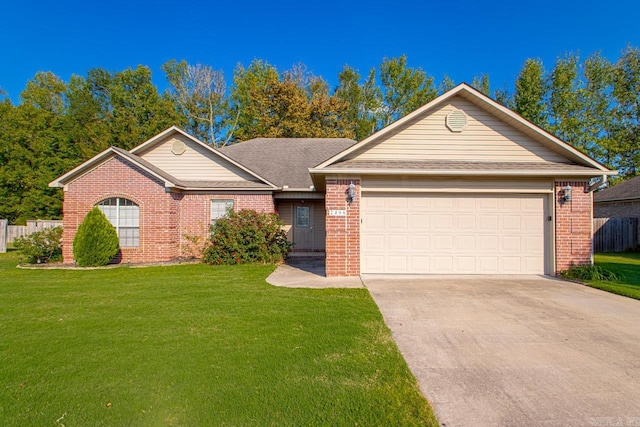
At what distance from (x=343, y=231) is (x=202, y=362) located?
215 inches

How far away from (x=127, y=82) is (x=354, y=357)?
119 feet

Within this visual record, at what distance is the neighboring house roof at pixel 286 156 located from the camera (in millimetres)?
14312

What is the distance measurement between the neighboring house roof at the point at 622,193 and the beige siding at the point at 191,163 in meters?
21.2

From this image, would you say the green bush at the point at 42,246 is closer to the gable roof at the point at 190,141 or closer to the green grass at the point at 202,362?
the gable roof at the point at 190,141

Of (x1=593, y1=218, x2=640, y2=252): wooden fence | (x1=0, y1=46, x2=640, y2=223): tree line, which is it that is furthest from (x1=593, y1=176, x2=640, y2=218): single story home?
(x1=0, y1=46, x2=640, y2=223): tree line

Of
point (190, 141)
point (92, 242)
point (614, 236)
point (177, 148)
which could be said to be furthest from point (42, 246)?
point (614, 236)

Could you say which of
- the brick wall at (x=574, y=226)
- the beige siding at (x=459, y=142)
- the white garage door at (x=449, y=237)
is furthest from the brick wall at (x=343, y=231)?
the brick wall at (x=574, y=226)

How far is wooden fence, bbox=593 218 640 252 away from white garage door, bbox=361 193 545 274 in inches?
445

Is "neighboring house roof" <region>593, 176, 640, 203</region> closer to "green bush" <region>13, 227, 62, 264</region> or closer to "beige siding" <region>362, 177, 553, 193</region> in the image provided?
"beige siding" <region>362, 177, 553, 193</region>

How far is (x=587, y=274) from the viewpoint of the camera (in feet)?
27.6

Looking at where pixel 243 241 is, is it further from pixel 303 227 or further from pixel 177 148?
pixel 177 148

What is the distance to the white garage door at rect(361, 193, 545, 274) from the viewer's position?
29.4 ft

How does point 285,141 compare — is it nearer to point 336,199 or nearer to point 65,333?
point 336,199

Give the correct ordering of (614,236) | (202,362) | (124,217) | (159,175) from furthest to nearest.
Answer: (614,236), (124,217), (159,175), (202,362)
